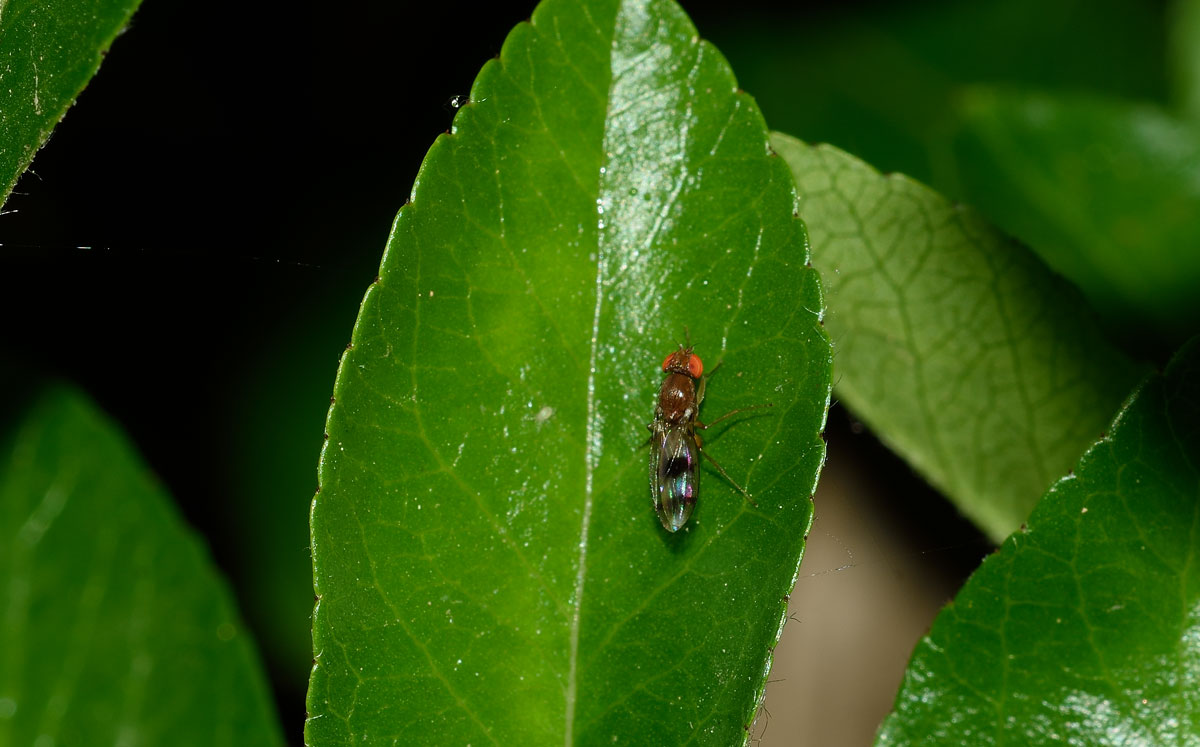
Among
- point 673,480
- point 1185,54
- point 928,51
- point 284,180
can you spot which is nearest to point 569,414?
point 673,480

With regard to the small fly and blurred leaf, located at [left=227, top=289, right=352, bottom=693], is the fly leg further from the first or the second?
blurred leaf, located at [left=227, top=289, right=352, bottom=693]

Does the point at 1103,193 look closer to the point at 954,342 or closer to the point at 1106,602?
the point at 954,342

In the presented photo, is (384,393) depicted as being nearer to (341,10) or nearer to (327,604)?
(327,604)

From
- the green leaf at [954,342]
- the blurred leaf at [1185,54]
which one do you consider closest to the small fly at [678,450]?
the green leaf at [954,342]

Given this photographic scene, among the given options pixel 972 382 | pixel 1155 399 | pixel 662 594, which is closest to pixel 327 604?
pixel 662 594

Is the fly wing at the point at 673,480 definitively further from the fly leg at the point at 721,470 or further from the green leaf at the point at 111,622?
the green leaf at the point at 111,622

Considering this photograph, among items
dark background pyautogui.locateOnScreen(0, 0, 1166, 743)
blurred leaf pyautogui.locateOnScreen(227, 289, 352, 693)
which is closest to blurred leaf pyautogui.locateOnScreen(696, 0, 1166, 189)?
dark background pyautogui.locateOnScreen(0, 0, 1166, 743)
